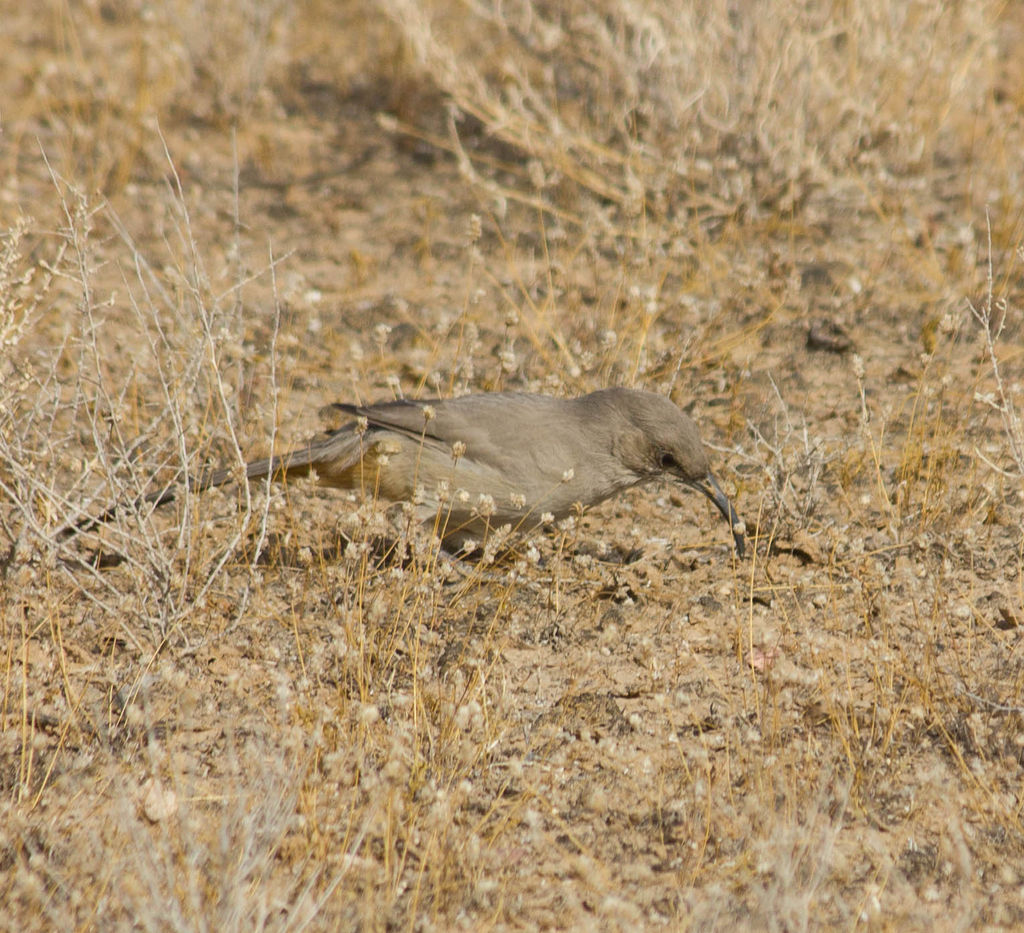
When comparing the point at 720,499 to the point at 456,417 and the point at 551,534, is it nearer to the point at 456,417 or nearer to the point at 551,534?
the point at 551,534

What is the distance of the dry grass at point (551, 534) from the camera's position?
11.3 ft

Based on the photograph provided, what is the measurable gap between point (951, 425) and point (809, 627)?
5.07ft

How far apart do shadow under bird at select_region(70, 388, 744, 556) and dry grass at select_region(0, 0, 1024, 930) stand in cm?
19

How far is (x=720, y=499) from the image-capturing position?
487 centimetres

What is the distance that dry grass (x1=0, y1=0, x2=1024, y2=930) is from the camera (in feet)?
11.3

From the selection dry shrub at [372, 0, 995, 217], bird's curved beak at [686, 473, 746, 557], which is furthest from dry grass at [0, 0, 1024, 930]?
bird's curved beak at [686, 473, 746, 557]

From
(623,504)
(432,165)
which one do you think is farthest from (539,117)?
(623,504)

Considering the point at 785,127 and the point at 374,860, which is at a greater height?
the point at 785,127

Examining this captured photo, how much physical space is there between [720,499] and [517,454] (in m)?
0.78

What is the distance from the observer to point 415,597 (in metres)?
4.49

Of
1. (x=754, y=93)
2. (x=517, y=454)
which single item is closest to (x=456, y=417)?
(x=517, y=454)

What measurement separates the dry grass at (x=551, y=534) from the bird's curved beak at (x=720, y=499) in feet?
0.46

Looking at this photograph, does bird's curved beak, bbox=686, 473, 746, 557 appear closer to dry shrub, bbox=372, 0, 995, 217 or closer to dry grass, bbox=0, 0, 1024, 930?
dry grass, bbox=0, 0, 1024, 930

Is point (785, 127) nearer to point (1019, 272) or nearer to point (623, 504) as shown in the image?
point (1019, 272)
